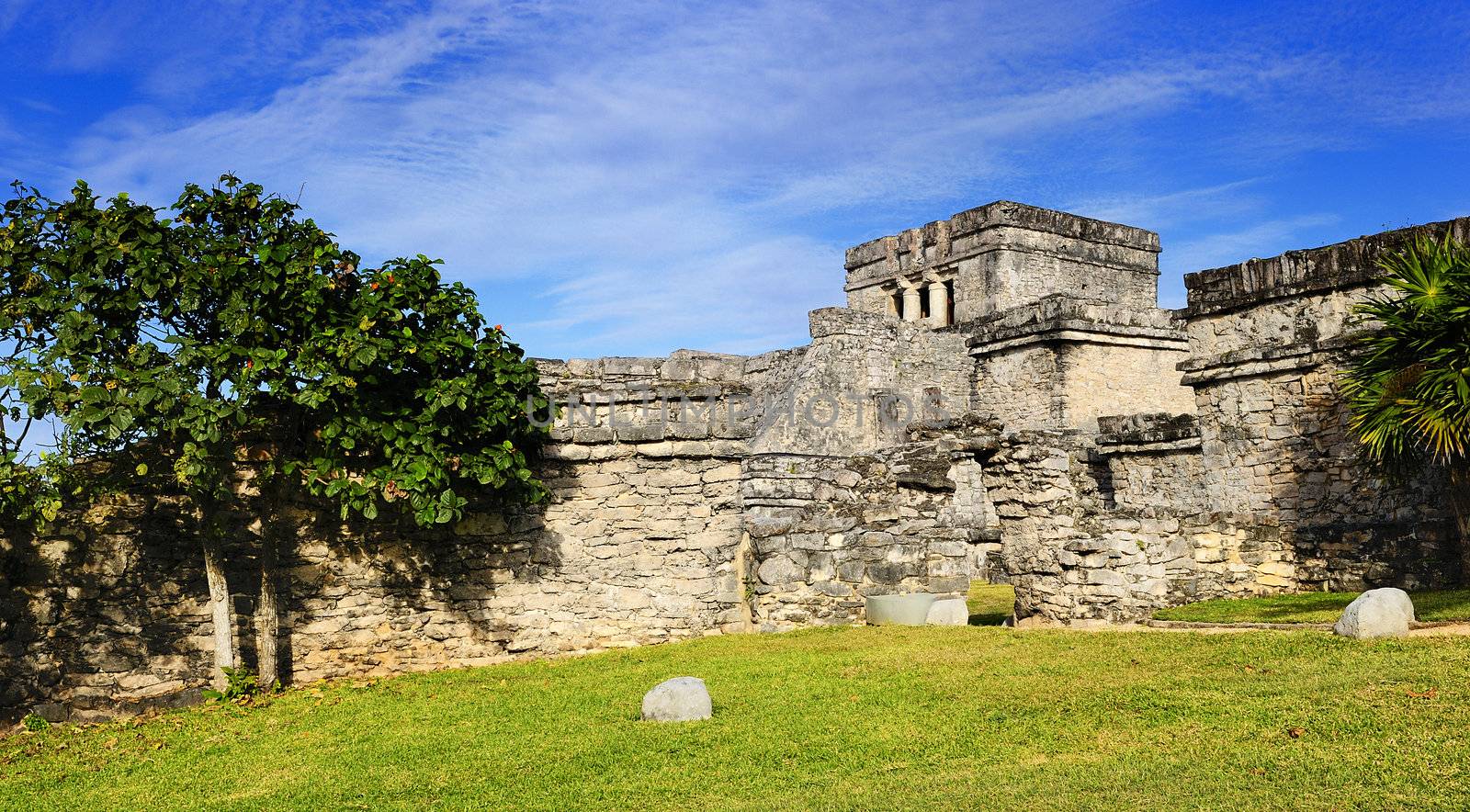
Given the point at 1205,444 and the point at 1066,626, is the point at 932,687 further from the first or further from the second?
the point at 1205,444

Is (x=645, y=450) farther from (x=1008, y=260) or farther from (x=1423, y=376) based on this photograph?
(x=1008, y=260)

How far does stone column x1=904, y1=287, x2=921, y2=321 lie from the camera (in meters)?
28.5

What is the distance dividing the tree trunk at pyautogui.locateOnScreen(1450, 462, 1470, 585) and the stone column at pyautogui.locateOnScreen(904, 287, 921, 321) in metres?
18.0

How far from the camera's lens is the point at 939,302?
→ 28062 mm

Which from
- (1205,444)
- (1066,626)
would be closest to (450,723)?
Answer: (1066,626)

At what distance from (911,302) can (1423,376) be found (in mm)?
19105

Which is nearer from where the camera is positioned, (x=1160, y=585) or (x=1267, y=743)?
(x=1267, y=743)

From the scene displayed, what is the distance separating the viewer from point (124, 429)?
8.03 meters

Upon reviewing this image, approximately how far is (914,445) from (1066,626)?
2896 mm

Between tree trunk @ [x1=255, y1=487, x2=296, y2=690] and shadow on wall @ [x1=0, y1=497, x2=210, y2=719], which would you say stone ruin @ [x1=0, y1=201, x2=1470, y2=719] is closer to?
shadow on wall @ [x1=0, y1=497, x2=210, y2=719]

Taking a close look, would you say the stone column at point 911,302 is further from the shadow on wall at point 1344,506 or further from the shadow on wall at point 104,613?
the shadow on wall at point 104,613

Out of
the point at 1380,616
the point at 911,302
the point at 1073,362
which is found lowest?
the point at 1380,616

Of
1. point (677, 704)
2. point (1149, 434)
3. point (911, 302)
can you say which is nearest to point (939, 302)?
point (911, 302)

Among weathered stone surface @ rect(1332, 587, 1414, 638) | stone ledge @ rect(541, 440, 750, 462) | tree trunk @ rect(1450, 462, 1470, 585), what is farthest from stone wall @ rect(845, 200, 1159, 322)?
weathered stone surface @ rect(1332, 587, 1414, 638)
